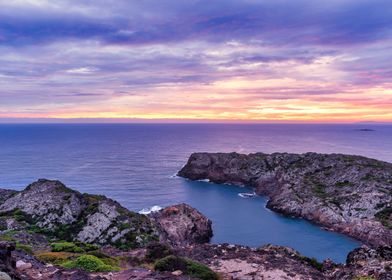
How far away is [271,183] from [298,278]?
92348 millimetres

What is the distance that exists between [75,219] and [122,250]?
23346 mm

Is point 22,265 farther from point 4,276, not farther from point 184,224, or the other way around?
point 184,224

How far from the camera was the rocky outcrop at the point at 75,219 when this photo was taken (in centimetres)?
5125

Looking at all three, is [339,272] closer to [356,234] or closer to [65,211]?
[65,211]

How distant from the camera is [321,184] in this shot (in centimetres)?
9831

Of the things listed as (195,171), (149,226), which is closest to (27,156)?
(195,171)

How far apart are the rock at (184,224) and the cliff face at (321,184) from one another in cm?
2865

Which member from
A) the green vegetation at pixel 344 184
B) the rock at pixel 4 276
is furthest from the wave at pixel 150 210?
the rock at pixel 4 276

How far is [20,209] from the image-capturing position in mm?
57531

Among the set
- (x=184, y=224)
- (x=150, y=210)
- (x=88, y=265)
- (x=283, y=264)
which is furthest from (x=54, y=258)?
(x=150, y=210)

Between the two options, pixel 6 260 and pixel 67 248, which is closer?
pixel 6 260

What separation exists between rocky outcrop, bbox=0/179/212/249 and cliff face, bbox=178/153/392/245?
3679 centimetres

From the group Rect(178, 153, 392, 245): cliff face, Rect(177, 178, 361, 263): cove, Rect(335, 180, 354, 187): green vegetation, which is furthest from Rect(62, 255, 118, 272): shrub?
Rect(335, 180, 354, 187): green vegetation

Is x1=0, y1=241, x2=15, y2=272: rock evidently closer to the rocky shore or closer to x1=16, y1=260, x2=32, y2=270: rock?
the rocky shore
